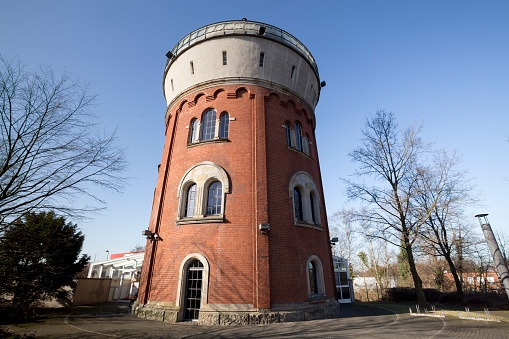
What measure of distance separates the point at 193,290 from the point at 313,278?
5.80 metres

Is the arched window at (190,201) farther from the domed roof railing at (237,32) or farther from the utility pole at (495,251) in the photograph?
the utility pole at (495,251)

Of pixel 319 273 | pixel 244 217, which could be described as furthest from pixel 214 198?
pixel 319 273

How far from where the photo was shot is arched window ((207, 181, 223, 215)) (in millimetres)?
11673

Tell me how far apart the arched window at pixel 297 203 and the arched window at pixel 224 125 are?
15.7 ft

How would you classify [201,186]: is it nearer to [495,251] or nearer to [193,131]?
[193,131]

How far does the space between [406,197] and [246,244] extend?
11469 mm

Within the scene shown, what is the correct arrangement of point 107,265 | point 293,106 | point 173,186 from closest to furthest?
point 173,186
point 293,106
point 107,265

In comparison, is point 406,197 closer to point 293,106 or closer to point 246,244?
point 293,106

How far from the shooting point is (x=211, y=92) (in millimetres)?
13844

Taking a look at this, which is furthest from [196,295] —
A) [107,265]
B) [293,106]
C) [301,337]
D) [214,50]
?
[107,265]

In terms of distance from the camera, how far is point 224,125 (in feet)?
44.0

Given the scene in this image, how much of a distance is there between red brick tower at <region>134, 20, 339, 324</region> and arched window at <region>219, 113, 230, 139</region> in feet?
0.19

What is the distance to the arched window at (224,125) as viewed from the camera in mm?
13188

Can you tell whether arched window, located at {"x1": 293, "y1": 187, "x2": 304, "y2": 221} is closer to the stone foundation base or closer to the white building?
the stone foundation base
